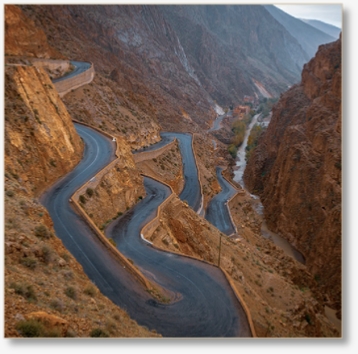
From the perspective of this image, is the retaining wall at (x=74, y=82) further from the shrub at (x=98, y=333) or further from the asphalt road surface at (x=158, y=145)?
the shrub at (x=98, y=333)

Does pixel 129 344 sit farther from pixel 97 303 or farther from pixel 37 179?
pixel 37 179

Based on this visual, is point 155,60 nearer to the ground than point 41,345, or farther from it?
farther from it

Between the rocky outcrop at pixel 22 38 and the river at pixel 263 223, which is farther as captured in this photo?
the river at pixel 263 223

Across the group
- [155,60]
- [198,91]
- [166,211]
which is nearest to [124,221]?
[166,211]

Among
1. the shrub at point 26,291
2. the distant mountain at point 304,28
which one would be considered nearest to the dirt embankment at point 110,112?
the distant mountain at point 304,28

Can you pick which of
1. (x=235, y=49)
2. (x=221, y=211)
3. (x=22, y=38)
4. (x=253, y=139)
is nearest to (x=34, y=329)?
(x=221, y=211)

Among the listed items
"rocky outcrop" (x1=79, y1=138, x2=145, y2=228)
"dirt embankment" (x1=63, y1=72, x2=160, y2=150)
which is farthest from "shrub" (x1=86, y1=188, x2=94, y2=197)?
"dirt embankment" (x1=63, y1=72, x2=160, y2=150)
